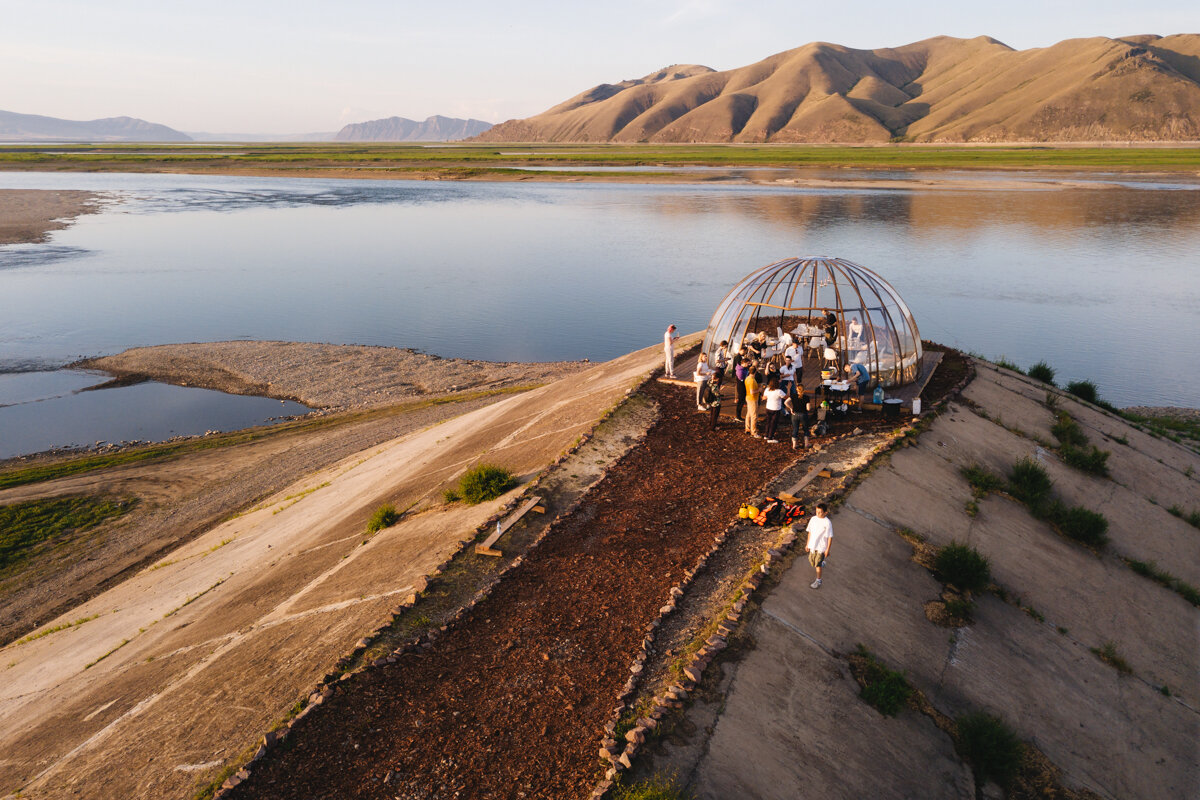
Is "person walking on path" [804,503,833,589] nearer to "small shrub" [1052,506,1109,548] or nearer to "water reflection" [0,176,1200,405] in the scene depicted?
"small shrub" [1052,506,1109,548]

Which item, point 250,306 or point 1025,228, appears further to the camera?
point 1025,228

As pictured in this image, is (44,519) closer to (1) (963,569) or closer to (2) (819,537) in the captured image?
(2) (819,537)

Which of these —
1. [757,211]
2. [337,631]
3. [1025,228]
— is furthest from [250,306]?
[1025,228]

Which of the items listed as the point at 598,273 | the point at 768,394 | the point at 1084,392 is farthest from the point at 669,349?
the point at 598,273

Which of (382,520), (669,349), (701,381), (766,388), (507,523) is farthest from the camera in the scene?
(669,349)

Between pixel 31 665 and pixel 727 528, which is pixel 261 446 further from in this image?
pixel 727 528

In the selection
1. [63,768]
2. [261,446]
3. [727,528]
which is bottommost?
[261,446]
